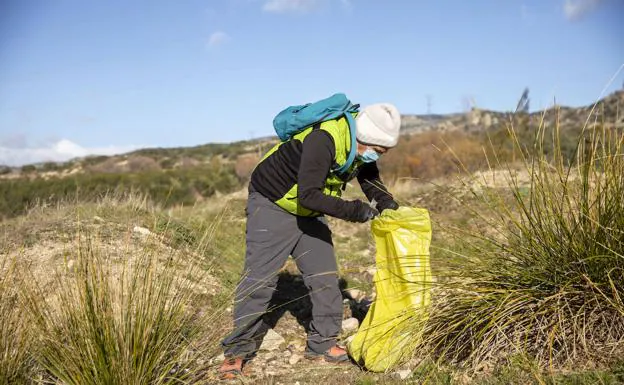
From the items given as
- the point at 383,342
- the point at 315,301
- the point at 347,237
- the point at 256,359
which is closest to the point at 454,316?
the point at 383,342

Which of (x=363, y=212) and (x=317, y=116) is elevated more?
(x=317, y=116)

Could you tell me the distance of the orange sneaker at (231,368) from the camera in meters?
2.91

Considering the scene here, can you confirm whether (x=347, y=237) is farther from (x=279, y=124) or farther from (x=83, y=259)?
(x=83, y=259)

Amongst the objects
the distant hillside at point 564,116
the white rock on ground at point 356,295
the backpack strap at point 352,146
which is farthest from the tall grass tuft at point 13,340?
the white rock on ground at point 356,295

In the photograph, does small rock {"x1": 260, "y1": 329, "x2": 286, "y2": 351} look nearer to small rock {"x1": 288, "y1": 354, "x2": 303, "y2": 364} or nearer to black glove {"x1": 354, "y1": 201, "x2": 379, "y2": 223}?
small rock {"x1": 288, "y1": 354, "x2": 303, "y2": 364}

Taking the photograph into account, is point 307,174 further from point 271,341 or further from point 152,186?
point 152,186

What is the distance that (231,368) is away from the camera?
9.89 ft

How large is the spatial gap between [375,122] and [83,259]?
1.78 m

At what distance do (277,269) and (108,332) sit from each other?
3.94 feet

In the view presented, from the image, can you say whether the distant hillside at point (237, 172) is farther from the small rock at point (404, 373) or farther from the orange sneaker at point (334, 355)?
the small rock at point (404, 373)

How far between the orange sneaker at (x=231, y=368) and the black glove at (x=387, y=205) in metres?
1.34

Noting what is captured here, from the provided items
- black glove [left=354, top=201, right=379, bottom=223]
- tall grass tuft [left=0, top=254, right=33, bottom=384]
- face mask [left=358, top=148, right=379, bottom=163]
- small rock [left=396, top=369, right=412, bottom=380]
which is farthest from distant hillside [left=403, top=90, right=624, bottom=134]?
tall grass tuft [left=0, top=254, right=33, bottom=384]

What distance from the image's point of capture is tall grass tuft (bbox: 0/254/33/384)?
232 cm

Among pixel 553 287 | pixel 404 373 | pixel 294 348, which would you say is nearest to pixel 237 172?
pixel 294 348
